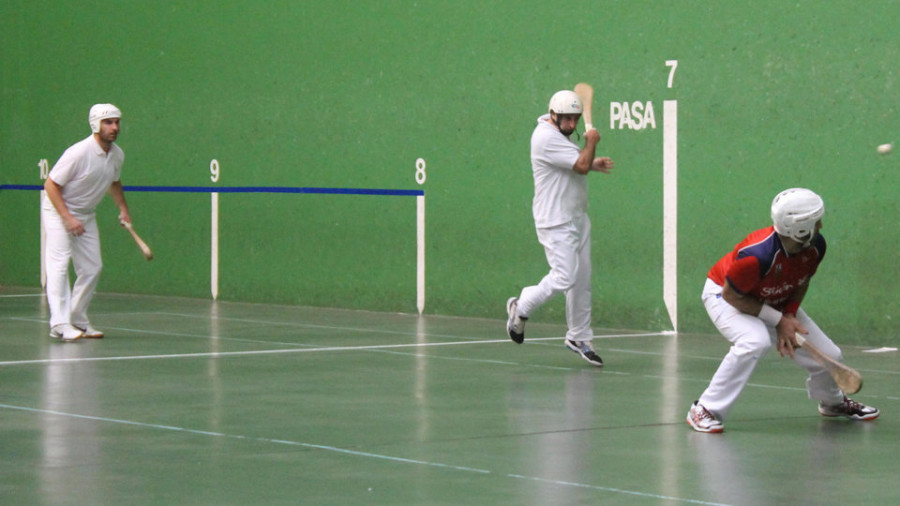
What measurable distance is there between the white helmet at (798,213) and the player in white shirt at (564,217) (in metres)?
2.79

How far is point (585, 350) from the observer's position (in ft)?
31.2

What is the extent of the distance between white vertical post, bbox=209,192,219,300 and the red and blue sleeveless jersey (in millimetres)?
9008

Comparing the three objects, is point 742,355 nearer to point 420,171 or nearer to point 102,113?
point 102,113

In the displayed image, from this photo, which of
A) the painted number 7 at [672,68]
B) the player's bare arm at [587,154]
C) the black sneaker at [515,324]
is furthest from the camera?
the painted number 7 at [672,68]

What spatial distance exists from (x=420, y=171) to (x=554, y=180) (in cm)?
405

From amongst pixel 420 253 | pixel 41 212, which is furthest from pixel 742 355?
pixel 41 212

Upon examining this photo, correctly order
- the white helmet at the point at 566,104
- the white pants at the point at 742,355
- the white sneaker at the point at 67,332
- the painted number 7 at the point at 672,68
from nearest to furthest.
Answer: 1. the white pants at the point at 742,355
2. the white helmet at the point at 566,104
3. the white sneaker at the point at 67,332
4. the painted number 7 at the point at 672,68

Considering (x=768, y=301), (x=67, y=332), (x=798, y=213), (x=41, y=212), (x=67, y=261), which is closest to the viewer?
(x=798, y=213)

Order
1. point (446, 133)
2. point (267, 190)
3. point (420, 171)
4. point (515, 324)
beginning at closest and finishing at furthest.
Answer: point (515, 324) → point (446, 133) → point (420, 171) → point (267, 190)

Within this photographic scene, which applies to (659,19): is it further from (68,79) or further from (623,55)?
(68,79)

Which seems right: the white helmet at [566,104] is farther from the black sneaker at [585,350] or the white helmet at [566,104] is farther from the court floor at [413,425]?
the court floor at [413,425]

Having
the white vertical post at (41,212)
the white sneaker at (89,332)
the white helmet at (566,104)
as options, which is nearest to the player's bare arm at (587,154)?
the white helmet at (566,104)

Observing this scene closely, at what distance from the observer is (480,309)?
42.9 ft

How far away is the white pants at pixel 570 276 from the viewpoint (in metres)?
9.41
